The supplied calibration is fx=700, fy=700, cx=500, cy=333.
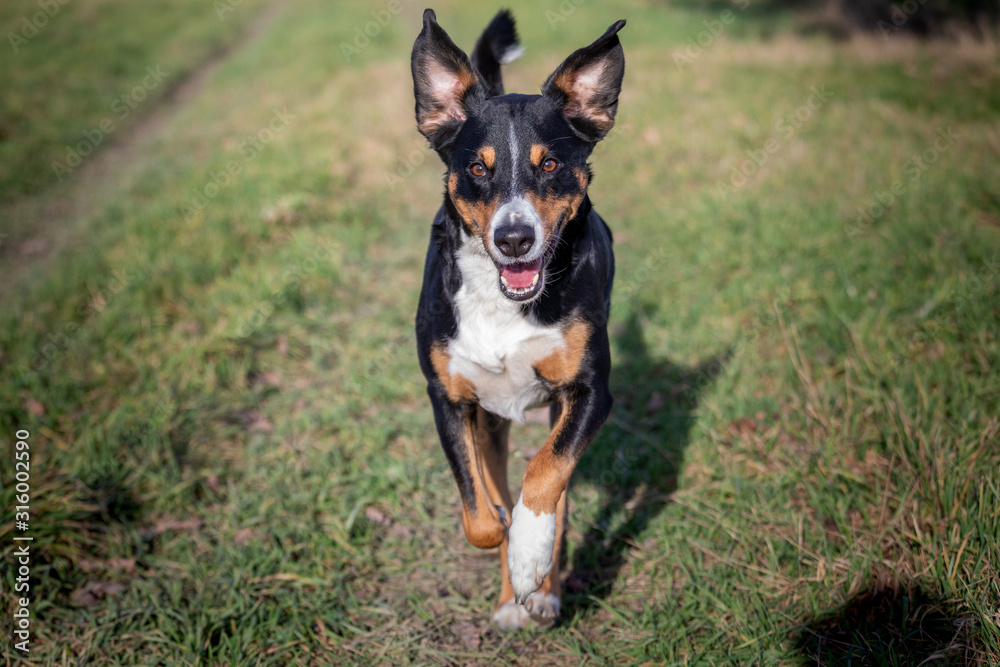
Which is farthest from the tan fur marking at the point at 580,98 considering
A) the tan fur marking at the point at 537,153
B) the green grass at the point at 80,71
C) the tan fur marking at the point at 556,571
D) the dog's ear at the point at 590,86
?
the green grass at the point at 80,71

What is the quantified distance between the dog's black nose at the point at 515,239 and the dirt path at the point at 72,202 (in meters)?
5.63

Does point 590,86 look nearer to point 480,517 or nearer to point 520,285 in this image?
point 520,285

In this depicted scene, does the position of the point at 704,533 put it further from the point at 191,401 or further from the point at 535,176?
the point at 191,401

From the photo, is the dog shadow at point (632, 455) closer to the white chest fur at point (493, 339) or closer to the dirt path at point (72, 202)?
the white chest fur at point (493, 339)

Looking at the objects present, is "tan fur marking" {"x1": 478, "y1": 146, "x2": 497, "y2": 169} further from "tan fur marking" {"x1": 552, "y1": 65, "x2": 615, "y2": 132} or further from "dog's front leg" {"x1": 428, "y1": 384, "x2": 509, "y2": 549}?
"dog's front leg" {"x1": 428, "y1": 384, "x2": 509, "y2": 549}

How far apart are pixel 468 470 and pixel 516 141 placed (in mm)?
1293

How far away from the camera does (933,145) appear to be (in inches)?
297

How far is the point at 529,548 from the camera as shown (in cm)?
251

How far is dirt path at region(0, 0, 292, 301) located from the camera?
705cm

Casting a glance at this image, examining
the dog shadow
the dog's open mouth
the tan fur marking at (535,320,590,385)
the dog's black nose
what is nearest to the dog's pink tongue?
the dog's open mouth

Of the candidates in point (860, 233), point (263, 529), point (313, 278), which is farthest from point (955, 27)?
point (263, 529)

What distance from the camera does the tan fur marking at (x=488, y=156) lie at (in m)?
2.70

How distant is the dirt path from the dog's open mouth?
556 cm

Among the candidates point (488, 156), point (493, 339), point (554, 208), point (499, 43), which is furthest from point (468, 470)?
point (499, 43)
